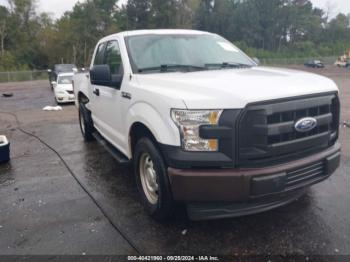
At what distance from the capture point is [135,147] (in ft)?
12.5

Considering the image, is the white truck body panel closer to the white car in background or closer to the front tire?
the front tire

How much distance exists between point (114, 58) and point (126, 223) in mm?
2291

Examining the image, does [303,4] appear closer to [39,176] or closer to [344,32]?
[344,32]

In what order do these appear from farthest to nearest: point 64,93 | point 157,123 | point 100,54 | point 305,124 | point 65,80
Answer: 1. point 65,80
2. point 64,93
3. point 100,54
4. point 157,123
5. point 305,124

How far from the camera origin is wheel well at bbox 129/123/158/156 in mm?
3571

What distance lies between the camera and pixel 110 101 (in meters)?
4.70

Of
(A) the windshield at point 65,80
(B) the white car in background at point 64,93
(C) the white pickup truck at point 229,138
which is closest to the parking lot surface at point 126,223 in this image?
(C) the white pickup truck at point 229,138

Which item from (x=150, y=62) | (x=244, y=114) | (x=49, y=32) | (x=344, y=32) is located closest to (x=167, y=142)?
(x=244, y=114)

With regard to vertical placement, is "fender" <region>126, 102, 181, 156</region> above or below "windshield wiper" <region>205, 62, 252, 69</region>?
below

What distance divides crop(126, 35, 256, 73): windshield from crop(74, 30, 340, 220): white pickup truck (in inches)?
11.5

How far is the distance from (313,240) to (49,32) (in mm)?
59948

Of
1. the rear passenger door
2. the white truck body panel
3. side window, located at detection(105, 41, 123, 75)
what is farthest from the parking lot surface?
side window, located at detection(105, 41, 123, 75)

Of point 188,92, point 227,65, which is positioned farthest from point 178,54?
point 188,92

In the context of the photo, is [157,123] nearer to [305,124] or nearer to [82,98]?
[305,124]
